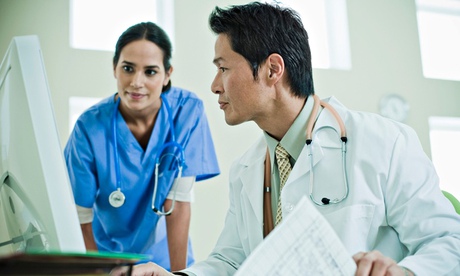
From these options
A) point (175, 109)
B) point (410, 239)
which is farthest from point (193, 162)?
point (410, 239)

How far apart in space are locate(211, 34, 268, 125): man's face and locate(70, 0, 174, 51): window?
153 cm

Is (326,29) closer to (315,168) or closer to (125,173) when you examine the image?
(125,173)

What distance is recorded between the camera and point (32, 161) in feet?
1.71

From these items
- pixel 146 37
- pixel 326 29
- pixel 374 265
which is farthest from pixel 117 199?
pixel 326 29

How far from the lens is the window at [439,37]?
3447 mm

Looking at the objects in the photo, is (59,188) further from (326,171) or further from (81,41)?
(81,41)

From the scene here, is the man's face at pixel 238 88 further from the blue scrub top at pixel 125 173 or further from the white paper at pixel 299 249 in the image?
the white paper at pixel 299 249

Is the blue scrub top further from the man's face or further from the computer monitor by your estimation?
the computer monitor

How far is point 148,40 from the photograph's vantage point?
1827mm

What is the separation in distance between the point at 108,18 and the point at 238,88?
1.78 meters

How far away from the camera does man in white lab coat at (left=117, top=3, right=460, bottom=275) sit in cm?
93

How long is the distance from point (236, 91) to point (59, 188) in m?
0.82

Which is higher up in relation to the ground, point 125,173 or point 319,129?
point 319,129

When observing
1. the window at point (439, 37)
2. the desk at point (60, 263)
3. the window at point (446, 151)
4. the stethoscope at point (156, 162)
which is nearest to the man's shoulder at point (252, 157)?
the stethoscope at point (156, 162)
